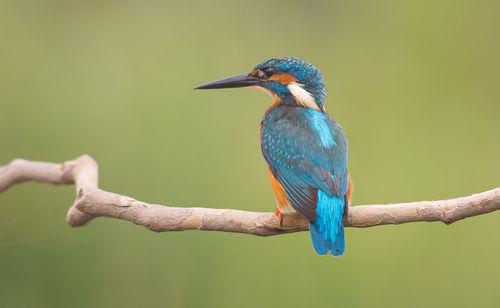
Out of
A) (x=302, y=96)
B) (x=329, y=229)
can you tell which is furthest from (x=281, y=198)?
(x=302, y=96)

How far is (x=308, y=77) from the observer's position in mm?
2258

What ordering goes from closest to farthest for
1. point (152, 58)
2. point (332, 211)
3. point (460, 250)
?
1. point (332, 211)
2. point (460, 250)
3. point (152, 58)

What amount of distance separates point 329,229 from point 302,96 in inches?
26.1

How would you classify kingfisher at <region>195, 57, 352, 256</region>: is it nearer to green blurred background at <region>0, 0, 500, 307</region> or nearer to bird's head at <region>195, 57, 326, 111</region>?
bird's head at <region>195, 57, 326, 111</region>

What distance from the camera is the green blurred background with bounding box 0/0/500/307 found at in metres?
2.96

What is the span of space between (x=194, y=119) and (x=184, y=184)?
15.8 inches

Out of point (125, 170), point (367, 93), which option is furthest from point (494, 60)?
point (125, 170)

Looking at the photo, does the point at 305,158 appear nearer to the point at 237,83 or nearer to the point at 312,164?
the point at 312,164

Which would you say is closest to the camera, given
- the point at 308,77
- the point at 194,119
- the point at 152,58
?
the point at 308,77

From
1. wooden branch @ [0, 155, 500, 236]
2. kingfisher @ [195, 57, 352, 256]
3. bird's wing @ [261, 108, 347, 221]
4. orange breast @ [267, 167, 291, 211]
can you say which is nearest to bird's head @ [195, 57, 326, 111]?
kingfisher @ [195, 57, 352, 256]

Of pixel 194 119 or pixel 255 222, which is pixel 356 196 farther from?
pixel 255 222

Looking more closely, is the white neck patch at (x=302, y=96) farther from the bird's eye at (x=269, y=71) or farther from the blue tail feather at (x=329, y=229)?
the blue tail feather at (x=329, y=229)

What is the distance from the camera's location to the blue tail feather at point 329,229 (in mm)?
1772

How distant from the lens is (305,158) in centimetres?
201
